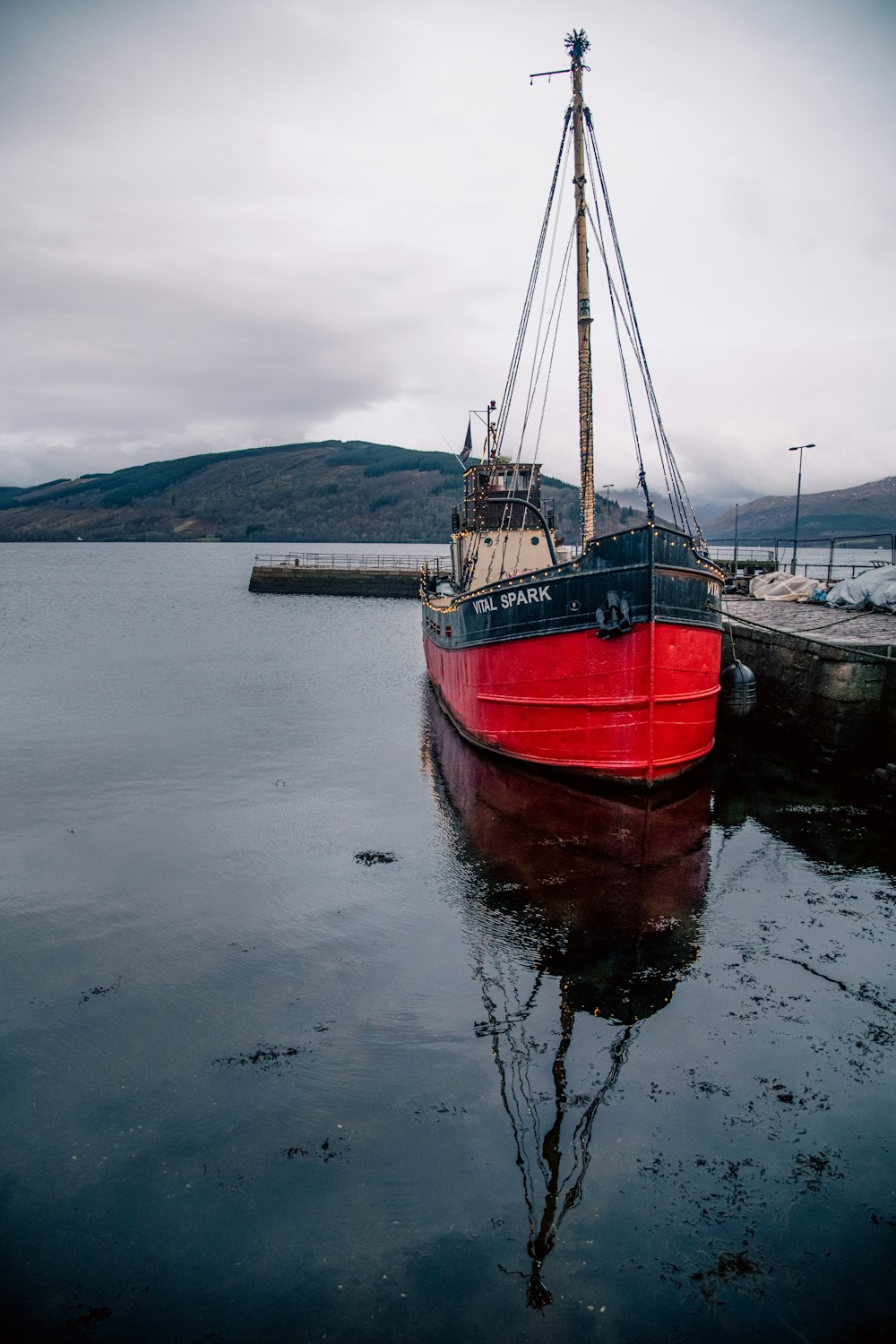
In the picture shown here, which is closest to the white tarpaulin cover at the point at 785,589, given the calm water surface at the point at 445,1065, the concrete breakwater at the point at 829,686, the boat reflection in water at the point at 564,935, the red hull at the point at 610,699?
the concrete breakwater at the point at 829,686

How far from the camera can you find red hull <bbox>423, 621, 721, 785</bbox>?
547 inches

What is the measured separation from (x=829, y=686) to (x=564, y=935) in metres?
9.65

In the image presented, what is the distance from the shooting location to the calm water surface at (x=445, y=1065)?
4.70 meters

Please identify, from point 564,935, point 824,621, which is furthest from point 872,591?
point 564,935

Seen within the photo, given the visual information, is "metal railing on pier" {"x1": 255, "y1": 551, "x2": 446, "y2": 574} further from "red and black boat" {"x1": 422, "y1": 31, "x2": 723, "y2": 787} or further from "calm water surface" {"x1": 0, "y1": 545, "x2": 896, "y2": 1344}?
"calm water surface" {"x1": 0, "y1": 545, "x2": 896, "y2": 1344}

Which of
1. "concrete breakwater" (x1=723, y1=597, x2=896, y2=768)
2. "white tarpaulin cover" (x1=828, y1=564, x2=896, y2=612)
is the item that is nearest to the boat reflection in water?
"concrete breakwater" (x1=723, y1=597, x2=896, y2=768)

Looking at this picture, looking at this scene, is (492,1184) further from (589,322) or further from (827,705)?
(589,322)

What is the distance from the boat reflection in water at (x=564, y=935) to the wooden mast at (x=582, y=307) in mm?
5945

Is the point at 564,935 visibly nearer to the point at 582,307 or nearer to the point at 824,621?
the point at 582,307

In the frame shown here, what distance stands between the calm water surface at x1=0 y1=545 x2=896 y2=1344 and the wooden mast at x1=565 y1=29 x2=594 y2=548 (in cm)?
663

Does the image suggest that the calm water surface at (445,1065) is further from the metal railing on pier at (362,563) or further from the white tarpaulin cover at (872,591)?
the metal railing on pier at (362,563)

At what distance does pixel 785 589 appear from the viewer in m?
29.4

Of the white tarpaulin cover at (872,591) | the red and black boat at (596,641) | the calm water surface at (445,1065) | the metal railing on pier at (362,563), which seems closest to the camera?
the calm water surface at (445,1065)

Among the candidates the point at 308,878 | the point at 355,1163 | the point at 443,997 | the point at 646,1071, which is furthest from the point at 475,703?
the point at 355,1163
